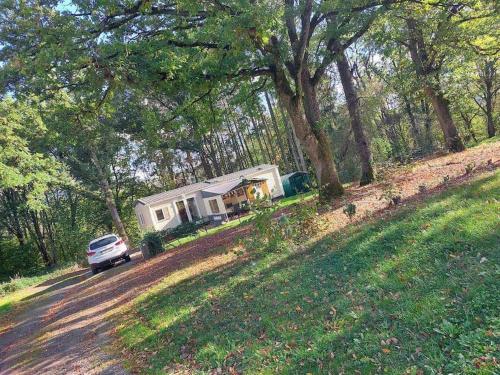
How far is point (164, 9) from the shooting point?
11172mm

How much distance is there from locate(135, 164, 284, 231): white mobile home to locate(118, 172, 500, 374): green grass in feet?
73.2

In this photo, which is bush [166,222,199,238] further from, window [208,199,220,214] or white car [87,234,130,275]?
window [208,199,220,214]

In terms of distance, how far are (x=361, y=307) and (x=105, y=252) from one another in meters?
16.6

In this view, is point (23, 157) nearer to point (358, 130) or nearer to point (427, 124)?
point (358, 130)

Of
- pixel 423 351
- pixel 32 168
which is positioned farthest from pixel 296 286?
pixel 32 168

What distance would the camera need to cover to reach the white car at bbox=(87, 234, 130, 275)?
18922 millimetres

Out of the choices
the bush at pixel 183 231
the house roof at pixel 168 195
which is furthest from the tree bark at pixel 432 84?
the house roof at pixel 168 195

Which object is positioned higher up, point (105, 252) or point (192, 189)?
point (192, 189)

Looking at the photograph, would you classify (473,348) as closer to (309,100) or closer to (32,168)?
(309,100)

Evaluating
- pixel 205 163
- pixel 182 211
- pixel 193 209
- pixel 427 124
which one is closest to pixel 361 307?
pixel 182 211

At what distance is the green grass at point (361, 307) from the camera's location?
11.3ft

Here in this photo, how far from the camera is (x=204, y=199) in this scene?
32719 millimetres

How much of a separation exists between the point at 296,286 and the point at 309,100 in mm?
9232

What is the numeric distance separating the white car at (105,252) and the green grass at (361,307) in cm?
1157
